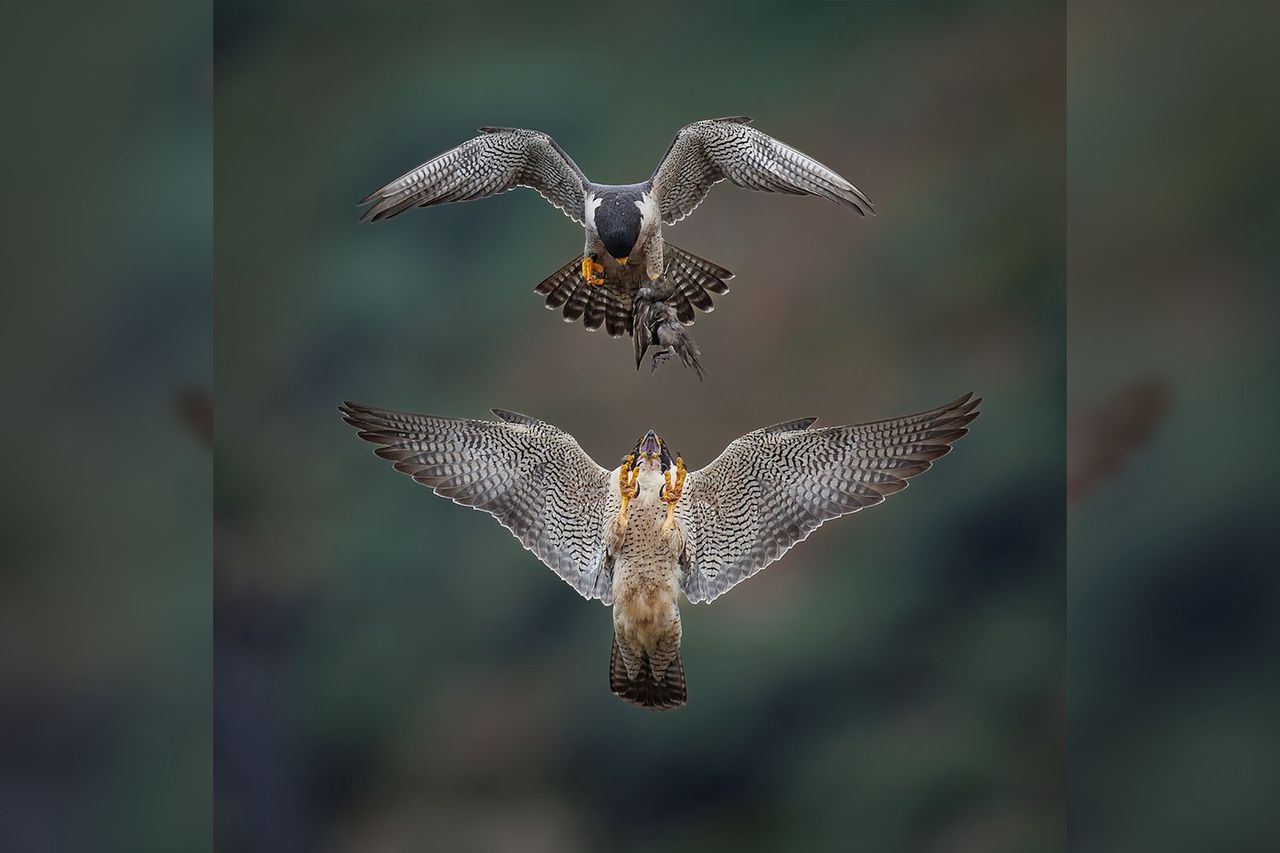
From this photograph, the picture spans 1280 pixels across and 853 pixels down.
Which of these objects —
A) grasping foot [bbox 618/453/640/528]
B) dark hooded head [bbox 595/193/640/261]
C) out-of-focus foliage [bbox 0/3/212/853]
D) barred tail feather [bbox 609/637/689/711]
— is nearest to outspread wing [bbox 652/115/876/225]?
dark hooded head [bbox 595/193/640/261]

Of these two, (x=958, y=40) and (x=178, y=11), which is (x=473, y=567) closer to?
(x=178, y=11)

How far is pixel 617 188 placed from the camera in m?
2.79

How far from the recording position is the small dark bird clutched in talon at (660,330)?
2.71 metres

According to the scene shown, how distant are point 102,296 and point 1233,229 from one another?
107 inches

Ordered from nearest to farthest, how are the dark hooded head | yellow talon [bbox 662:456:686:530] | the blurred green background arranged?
the dark hooded head < yellow talon [bbox 662:456:686:530] < the blurred green background

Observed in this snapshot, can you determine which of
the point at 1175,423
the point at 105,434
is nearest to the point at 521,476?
the point at 105,434

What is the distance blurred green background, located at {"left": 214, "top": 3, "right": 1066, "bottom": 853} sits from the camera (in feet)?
10.9

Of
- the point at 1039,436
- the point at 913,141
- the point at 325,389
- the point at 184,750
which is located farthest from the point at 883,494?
the point at 184,750

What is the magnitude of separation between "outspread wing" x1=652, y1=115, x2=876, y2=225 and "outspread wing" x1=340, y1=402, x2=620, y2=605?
0.61 metres

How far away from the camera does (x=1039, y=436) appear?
3.36 meters

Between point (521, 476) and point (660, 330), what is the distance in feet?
1.54

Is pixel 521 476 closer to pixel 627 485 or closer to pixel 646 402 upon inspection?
pixel 627 485

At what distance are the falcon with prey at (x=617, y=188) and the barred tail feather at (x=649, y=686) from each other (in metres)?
0.75

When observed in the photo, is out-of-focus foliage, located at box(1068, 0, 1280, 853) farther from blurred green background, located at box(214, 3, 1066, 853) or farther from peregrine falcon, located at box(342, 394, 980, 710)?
peregrine falcon, located at box(342, 394, 980, 710)
